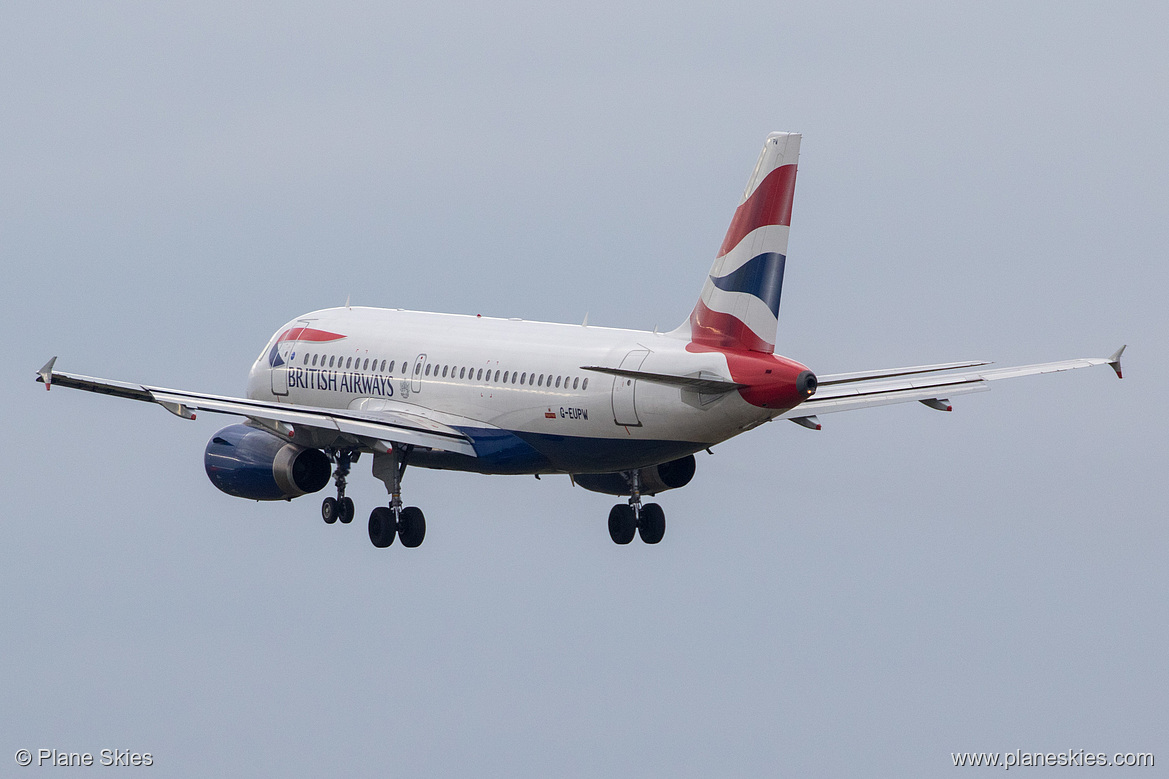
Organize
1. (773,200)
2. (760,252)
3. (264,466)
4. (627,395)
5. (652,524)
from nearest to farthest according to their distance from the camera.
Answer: (773,200) < (760,252) < (627,395) < (652,524) < (264,466)

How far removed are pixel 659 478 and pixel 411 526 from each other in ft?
21.8

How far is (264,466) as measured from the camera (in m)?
57.9

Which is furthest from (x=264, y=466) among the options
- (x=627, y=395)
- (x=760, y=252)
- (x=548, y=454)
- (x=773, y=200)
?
(x=773, y=200)

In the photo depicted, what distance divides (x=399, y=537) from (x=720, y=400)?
11.5 metres

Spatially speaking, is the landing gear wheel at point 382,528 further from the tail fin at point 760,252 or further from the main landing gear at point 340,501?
the tail fin at point 760,252

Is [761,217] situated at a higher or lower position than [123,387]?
higher

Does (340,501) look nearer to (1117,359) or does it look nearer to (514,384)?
(514,384)

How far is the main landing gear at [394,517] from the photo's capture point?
186ft

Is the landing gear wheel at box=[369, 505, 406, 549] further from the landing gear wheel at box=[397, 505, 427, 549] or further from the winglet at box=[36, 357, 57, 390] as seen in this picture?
the winglet at box=[36, 357, 57, 390]

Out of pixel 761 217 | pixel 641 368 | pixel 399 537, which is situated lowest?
pixel 399 537

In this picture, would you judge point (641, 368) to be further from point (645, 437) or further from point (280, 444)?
point (280, 444)

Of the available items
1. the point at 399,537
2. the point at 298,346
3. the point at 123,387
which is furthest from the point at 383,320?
the point at 123,387

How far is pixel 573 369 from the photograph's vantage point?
174 feet

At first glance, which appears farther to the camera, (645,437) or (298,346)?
(298,346)
